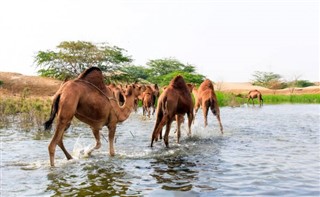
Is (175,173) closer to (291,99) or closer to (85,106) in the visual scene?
(85,106)

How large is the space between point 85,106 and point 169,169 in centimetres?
194

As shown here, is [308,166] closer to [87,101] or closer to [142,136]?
[87,101]

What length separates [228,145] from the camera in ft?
35.3

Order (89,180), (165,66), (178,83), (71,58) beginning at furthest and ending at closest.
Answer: (165,66) < (71,58) < (178,83) < (89,180)

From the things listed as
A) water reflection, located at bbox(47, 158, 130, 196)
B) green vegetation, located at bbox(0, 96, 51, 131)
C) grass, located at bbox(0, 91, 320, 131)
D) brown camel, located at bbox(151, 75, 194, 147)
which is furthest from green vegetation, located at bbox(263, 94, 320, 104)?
water reflection, located at bbox(47, 158, 130, 196)

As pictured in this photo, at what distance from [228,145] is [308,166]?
2893 millimetres

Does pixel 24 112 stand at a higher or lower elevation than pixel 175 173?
higher

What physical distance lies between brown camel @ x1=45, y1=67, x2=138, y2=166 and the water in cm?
63

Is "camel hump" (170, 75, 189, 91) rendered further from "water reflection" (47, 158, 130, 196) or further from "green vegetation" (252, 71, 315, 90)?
"green vegetation" (252, 71, 315, 90)

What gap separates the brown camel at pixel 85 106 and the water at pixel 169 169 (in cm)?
63

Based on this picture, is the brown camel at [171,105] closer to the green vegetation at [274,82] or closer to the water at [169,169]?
the water at [169,169]

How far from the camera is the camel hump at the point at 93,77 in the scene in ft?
27.1

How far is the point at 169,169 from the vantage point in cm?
761

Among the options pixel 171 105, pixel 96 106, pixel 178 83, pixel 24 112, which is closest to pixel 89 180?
pixel 96 106
